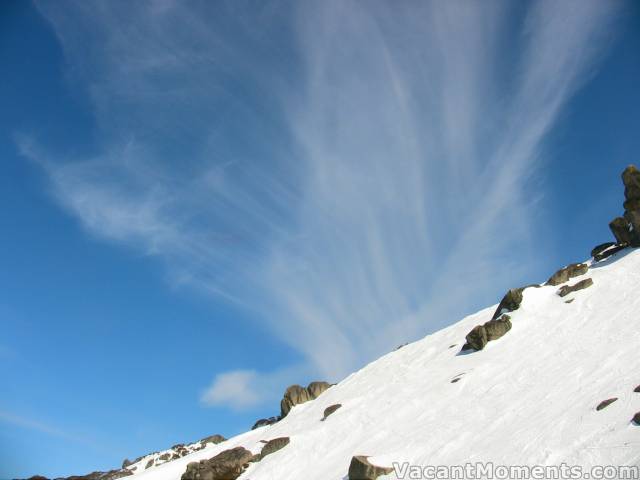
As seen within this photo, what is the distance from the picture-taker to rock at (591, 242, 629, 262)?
49375mm

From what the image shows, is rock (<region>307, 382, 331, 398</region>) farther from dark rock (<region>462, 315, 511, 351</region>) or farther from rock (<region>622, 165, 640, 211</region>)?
rock (<region>622, 165, 640, 211</region>)

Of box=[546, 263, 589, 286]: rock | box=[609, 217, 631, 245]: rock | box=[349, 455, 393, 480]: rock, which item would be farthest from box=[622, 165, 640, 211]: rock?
box=[349, 455, 393, 480]: rock

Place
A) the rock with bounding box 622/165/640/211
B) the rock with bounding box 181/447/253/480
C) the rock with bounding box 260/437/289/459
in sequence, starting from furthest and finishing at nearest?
the rock with bounding box 622/165/640/211, the rock with bounding box 260/437/289/459, the rock with bounding box 181/447/253/480

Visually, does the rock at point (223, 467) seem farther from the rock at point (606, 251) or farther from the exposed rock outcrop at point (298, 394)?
the rock at point (606, 251)

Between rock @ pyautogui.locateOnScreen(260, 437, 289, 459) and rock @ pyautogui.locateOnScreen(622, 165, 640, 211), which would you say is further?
rock @ pyautogui.locateOnScreen(622, 165, 640, 211)

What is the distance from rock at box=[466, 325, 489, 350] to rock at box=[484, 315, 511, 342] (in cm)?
37

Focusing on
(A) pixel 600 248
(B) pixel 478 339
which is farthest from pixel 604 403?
(A) pixel 600 248

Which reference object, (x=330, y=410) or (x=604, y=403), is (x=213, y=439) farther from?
(x=604, y=403)

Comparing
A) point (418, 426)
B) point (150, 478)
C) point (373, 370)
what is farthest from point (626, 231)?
point (150, 478)

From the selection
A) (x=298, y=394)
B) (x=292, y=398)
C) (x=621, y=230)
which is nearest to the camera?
(x=621, y=230)

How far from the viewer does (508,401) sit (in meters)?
24.0

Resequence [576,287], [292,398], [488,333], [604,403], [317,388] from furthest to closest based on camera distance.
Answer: [317,388]
[292,398]
[576,287]
[488,333]
[604,403]

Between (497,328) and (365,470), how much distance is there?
22499 mm

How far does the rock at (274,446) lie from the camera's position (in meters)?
33.0
